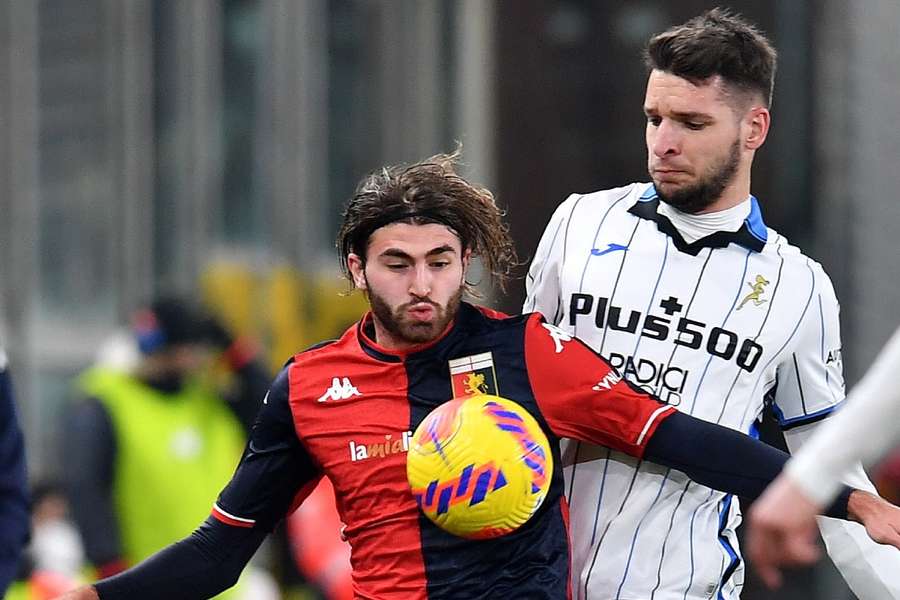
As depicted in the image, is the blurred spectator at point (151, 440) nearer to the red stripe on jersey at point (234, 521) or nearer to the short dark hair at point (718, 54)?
the red stripe on jersey at point (234, 521)

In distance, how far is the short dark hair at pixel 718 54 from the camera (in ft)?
15.8

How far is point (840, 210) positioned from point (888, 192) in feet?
1.67

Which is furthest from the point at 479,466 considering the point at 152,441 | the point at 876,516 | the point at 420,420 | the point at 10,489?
the point at 152,441

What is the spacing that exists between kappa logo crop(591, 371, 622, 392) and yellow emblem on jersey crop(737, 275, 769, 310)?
426mm

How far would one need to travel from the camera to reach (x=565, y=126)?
49.7 feet

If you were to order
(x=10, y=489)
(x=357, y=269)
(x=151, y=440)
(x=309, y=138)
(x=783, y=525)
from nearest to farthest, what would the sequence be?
(x=783, y=525) < (x=357, y=269) < (x=10, y=489) < (x=151, y=440) < (x=309, y=138)

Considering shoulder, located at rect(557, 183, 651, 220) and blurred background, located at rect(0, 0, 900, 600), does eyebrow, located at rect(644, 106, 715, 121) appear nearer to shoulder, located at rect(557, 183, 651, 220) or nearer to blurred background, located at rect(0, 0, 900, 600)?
shoulder, located at rect(557, 183, 651, 220)

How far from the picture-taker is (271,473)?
4.86m

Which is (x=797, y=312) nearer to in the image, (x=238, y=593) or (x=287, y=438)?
(x=287, y=438)

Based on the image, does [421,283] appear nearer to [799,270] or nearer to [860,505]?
[799,270]

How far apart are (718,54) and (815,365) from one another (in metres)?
0.80

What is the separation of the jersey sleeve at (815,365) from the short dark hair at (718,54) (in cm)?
51

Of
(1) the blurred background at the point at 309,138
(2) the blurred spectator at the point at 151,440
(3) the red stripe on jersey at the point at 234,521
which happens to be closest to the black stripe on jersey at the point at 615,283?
(3) the red stripe on jersey at the point at 234,521

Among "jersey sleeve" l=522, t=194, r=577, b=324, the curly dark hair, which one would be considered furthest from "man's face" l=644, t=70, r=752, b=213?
the curly dark hair
